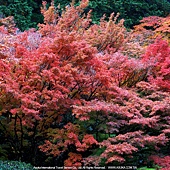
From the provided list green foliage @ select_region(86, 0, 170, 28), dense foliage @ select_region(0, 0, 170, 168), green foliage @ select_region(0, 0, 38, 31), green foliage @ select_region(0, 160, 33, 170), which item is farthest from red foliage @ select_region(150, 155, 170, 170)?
green foliage @ select_region(86, 0, 170, 28)

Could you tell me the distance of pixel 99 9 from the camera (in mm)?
19172

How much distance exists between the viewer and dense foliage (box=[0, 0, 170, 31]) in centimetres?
1683

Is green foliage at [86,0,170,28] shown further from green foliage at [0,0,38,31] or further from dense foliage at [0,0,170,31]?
green foliage at [0,0,38,31]

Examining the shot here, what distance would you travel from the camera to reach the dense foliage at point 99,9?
16828mm

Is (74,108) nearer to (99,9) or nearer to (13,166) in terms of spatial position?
(13,166)

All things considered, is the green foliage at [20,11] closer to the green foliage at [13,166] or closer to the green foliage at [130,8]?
the green foliage at [130,8]

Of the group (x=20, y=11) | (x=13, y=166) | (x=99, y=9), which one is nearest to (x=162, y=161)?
(x=13, y=166)

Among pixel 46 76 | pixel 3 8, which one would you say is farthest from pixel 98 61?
pixel 3 8

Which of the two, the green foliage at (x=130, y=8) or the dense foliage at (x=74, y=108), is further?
the green foliage at (x=130, y=8)

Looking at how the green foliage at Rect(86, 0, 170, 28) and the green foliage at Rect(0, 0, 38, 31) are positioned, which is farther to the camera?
the green foliage at Rect(86, 0, 170, 28)

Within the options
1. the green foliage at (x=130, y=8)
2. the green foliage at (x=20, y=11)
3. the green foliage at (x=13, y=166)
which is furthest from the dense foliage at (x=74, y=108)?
the green foliage at (x=130, y=8)

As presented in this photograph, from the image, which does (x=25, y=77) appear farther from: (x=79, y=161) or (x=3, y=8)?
(x=3, y=8)

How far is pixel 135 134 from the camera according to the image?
5.58 metres

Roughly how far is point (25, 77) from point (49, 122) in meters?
1.32
